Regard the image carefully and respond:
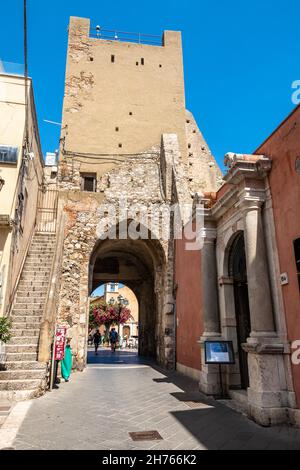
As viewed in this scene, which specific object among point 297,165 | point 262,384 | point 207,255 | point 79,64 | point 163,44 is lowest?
point 262,384

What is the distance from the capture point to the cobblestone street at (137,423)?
3.44m

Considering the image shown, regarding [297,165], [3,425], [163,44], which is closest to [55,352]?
[3,425]

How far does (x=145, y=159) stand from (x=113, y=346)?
1188cm

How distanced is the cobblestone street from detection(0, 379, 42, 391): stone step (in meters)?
0.28

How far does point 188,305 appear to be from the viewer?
30.8 feet

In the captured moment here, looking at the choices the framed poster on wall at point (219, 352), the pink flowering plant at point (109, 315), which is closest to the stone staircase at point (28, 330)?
the framed poster on wall at point (219, 352)

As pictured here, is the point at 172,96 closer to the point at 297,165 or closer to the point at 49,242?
the point at 49,242

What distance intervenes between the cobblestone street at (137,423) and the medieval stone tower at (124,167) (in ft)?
13.1

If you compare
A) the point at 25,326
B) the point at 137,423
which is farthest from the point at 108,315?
the point at 137,423

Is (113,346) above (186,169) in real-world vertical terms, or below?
below

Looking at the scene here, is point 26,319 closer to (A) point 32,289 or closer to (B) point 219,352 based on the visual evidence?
(A) point 32,289

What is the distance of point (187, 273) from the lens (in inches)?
380

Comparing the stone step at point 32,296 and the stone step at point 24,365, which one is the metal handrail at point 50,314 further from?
the stone step at point 32,296
